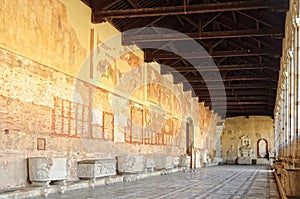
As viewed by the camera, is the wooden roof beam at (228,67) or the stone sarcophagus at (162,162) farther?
the wooden roof beam at (228,67)

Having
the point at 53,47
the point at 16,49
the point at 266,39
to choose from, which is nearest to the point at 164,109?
the point at 266,39

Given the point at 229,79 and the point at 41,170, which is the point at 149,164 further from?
the point at 229,79

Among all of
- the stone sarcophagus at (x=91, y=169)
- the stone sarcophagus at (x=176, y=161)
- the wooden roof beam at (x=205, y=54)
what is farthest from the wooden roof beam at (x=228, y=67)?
the stone sarcophagus at (x=91, y=169)

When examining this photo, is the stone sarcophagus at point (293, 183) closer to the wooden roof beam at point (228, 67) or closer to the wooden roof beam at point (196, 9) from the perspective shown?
the wooden roof beam at point (196, 9)

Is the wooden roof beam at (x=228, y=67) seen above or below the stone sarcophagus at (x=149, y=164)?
above

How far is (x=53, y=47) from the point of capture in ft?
41.1

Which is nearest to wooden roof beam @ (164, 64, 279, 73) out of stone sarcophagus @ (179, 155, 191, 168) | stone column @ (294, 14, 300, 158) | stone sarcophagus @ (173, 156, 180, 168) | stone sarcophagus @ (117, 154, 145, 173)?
stone sarcophagus @ (173, 156, 180, 168)

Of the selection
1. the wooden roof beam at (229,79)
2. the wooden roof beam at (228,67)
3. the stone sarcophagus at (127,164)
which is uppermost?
the wooden roof beam at (228,67)

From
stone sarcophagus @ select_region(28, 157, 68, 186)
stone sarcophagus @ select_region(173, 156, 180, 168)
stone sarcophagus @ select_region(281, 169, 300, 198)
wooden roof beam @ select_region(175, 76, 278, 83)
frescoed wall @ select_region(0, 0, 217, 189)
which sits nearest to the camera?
stone sarcophagus @ select_region(281, 169, 300, 198)

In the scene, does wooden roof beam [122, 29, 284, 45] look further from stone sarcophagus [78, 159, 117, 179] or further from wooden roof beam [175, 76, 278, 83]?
wooden roof beam [175, 76, 278, 83]

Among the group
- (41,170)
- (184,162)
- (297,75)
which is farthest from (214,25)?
(41,170)

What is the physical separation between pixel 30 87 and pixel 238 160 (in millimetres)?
40538

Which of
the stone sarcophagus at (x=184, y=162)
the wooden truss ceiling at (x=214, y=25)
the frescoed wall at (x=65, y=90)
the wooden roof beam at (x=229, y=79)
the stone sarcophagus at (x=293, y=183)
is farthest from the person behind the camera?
the stone sarcophagus at (x=184, y=162)

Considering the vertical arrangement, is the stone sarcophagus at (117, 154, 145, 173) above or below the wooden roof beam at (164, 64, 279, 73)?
below
